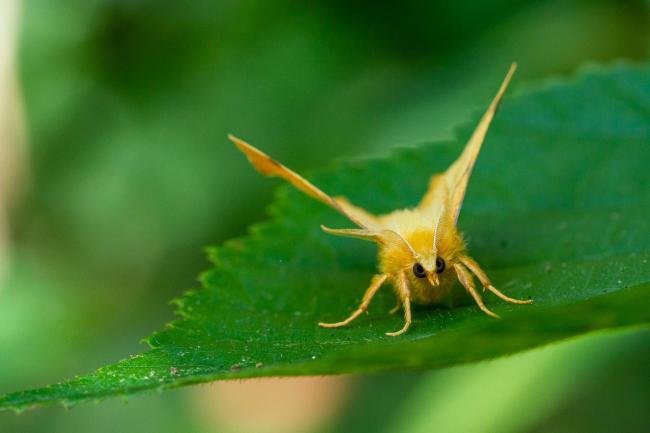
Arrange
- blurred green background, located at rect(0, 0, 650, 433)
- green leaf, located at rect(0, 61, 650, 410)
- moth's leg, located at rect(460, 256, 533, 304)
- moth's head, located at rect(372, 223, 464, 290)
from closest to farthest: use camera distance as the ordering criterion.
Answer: green leaf, located at rect(0, 61, 650, 410)
moth's leg, located at rect(460, 256, 533, 304)
moth's head, located at rect(372, 223, 464, 290)
blurred green background, located at rect(0, 0, 650, 433)

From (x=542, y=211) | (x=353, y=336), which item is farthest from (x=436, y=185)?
(x=353, y=336)

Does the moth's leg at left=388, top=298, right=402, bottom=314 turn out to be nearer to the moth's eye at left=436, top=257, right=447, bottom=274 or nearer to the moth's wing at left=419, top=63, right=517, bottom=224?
the moth's eye at left=436, top=257, right=447, bottom=274

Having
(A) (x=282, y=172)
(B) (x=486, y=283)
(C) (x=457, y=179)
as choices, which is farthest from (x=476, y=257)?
(A) (x=282, y=172)

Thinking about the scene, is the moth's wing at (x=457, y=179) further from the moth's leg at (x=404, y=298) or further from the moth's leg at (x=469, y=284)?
the moth's leg at (x=404, y=298)

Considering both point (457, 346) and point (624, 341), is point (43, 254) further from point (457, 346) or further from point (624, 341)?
point (457, 346)

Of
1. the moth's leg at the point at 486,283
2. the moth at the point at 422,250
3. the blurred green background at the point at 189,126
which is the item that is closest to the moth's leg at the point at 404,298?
the moth at the point at 422,250

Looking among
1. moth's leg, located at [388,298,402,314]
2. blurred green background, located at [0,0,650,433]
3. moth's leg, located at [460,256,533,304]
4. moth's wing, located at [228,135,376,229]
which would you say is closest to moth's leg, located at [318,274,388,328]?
moth's leg, located at [388,298,402,314]
